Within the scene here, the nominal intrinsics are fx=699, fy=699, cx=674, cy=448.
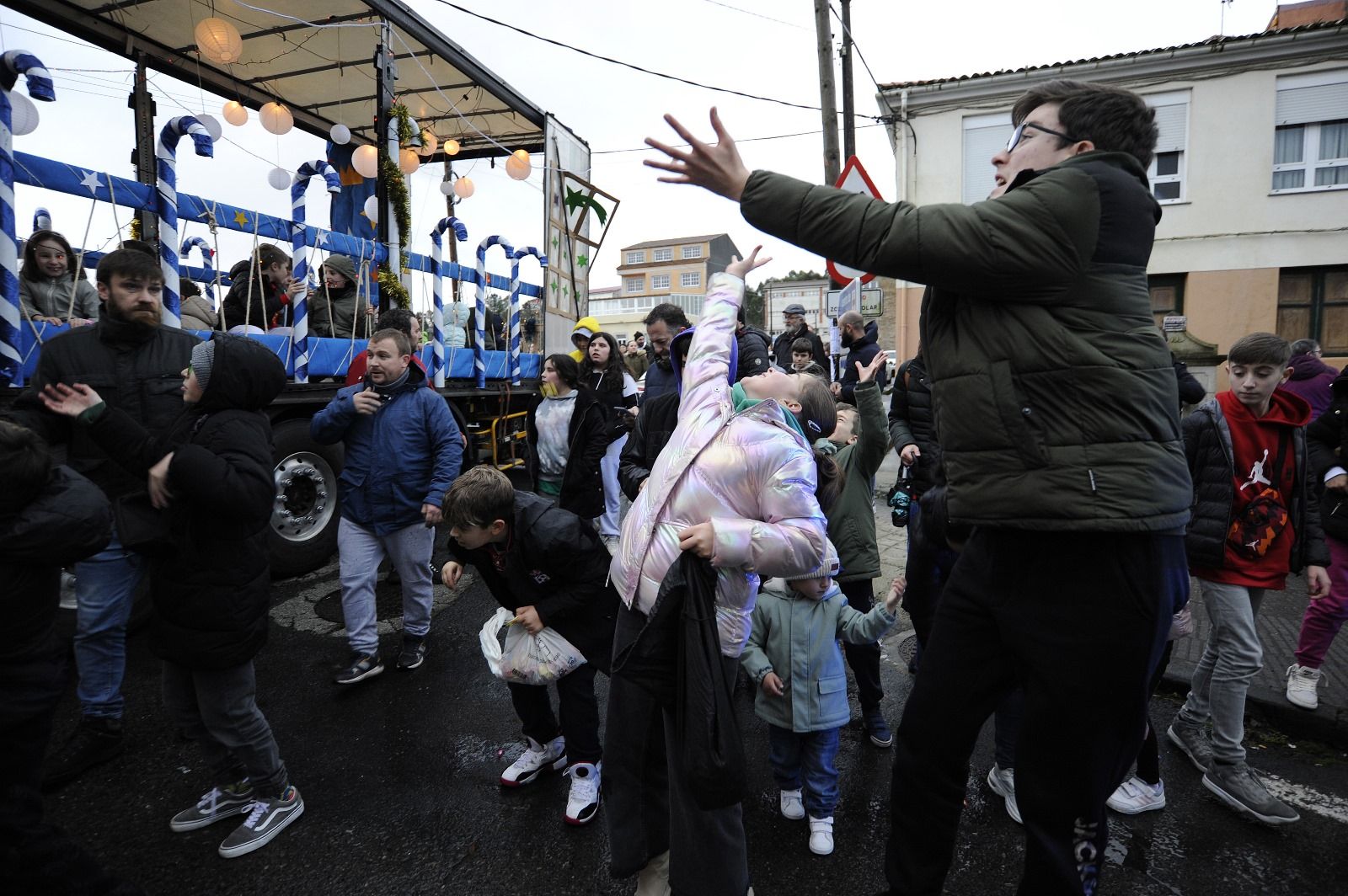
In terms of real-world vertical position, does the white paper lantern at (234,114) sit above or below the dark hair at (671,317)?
above

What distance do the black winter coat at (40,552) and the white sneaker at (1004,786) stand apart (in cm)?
316

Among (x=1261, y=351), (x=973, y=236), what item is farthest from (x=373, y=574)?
(x=1261, y=351)

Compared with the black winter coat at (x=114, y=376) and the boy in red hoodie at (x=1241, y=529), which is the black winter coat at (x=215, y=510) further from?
the boy in red hoodie at (x=1241, y=529)

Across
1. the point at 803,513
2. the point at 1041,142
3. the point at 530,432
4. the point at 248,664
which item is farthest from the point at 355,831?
the point at 530,432

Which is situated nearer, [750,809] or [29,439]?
[29,439]

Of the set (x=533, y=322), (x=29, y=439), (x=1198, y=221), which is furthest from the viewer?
(x=1198, y=221)

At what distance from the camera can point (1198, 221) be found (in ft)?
50.5

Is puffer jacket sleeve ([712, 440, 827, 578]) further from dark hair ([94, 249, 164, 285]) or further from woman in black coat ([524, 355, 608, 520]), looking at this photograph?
woman in black coat ([524, 355, 608, 520])

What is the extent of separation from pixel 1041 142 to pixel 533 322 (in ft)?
27.7

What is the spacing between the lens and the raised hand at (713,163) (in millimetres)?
1508

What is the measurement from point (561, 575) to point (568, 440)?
267 centimetres

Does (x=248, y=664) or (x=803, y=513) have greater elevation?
(x=803, y=513)

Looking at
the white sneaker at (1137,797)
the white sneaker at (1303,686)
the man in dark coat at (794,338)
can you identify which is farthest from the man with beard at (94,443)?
the man in dark coat at (794,338)

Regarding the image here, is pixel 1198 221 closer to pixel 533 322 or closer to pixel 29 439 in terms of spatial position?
pixel 533 322
